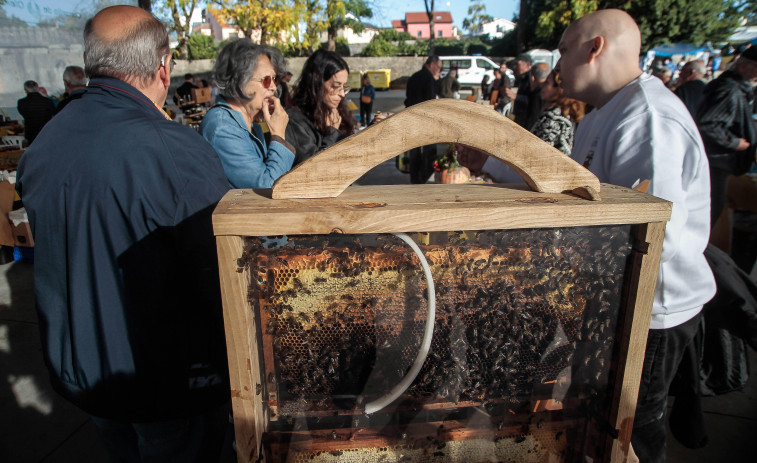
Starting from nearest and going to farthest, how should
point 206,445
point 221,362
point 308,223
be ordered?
point 308,223, point 221,362, point 206,445

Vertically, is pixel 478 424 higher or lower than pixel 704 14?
lower

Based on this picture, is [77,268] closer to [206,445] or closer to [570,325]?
[206,445]

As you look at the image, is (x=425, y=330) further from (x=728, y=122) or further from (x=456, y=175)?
(x=728, y=122)

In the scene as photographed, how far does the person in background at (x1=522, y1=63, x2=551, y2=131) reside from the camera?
5.80 m

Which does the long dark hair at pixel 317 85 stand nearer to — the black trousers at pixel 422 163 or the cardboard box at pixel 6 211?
the black trousers at pixel 422 163

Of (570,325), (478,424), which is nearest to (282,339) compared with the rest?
(478,424)

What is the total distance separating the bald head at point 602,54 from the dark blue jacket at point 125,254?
1483mm

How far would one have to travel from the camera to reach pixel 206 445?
5.32ft

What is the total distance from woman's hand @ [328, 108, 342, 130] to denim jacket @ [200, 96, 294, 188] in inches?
41.4

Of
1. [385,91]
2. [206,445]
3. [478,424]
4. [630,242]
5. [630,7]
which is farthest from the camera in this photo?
[385,91]

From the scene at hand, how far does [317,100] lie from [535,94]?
4131 millimetres

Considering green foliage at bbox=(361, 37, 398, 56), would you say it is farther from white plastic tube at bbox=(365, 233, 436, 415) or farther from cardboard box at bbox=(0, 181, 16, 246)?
white plastic tube at bbox=(365, 233, 436, 415)

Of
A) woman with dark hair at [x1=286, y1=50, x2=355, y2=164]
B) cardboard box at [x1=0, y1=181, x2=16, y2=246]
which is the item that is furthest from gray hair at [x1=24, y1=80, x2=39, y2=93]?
woman with dark hair at [x1=286, y1=50, x2=355, y2=164]

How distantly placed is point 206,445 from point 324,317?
38.9 inches
